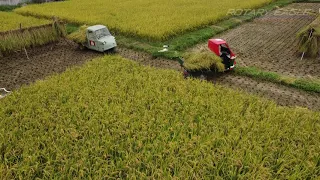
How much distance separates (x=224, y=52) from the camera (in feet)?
31.6

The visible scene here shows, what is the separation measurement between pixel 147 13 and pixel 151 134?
551 inches

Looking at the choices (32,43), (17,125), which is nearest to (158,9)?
(32,43)

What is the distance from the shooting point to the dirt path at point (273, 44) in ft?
32.7

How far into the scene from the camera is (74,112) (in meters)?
5.59

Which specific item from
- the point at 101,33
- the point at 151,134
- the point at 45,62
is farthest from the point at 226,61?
the point at 45,62

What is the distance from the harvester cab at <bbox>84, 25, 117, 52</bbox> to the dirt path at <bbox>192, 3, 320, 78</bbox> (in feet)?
13.9

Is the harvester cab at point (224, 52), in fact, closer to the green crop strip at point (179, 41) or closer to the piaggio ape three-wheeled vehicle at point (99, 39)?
the green crop strip at point (179, 41)

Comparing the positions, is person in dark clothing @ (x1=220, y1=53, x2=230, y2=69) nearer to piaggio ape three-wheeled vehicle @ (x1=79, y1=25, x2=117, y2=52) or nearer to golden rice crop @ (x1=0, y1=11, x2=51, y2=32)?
piaggio ape three-wheeled vehicle @ (x1=79, y1=25, x2=117, y2=52)

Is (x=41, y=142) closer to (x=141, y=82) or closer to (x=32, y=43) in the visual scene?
(x=141, y=82)

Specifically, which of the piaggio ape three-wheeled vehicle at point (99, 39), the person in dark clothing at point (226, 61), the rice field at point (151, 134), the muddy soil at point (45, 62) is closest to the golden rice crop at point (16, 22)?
the muddy soil at point (45, 62)

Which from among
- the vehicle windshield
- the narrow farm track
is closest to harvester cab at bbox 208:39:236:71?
the narrow farm track

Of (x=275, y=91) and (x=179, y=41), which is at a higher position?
(x=179, y=41)

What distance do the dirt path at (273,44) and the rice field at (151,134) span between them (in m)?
4.64

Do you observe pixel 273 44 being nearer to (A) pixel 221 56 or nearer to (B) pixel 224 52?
(B) pixel 224 52
